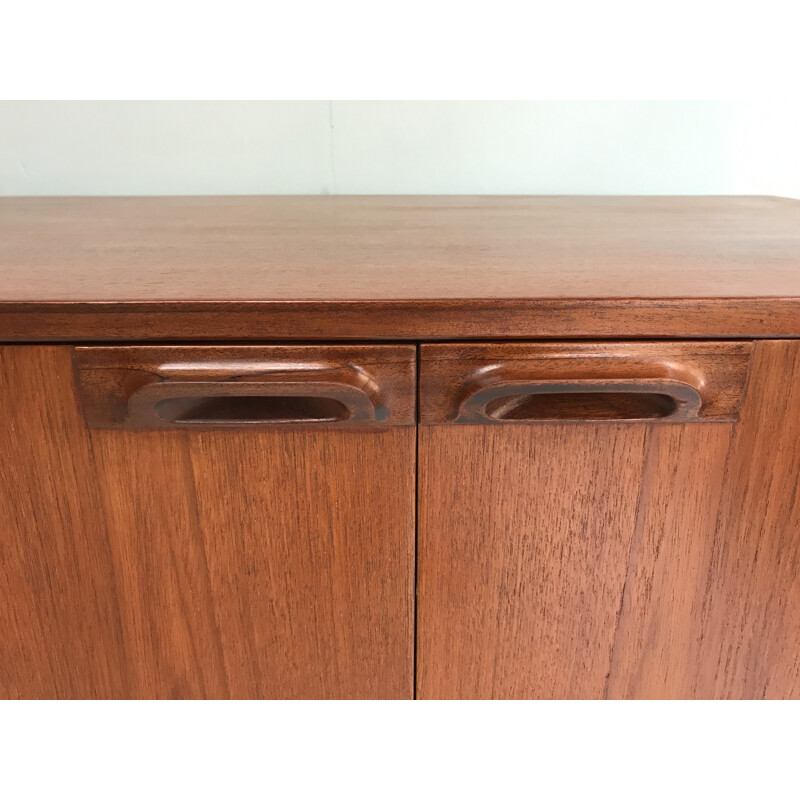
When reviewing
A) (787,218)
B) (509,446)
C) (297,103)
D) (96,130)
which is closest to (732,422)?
(509,446)

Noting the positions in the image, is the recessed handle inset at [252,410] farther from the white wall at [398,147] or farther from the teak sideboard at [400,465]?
the white wall at [398,147]

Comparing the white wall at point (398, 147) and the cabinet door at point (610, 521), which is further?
the white wall at point (398, 147)

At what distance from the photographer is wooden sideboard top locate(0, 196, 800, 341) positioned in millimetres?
598

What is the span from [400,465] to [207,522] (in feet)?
0.65

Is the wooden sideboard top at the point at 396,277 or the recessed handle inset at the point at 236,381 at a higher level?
the wooden sideboard top at the point at 396,277

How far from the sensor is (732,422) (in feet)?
2.14

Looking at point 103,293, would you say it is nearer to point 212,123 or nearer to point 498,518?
point 498,518

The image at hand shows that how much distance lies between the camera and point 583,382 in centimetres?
61

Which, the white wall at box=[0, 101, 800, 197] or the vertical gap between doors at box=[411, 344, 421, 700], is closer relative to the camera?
the vertical gap between doors at box=[411, 344, 421, 700]

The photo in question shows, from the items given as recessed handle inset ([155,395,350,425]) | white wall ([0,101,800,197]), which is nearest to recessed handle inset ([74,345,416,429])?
recessed handle inset ([155,395,350,425])

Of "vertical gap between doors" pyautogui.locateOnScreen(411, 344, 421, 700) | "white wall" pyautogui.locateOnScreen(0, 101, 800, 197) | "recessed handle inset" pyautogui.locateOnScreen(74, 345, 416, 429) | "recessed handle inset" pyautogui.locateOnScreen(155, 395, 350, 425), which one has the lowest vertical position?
"vertical gap between doors" pyautogui.locateOnScreen(411, 344, 421, 700)

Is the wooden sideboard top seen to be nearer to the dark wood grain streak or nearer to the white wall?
the dark wood grain streak

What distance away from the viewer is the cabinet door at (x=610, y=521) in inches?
24.5

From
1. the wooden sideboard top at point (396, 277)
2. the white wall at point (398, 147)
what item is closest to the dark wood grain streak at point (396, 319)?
the wooden sideboard top at point (396, 277)
